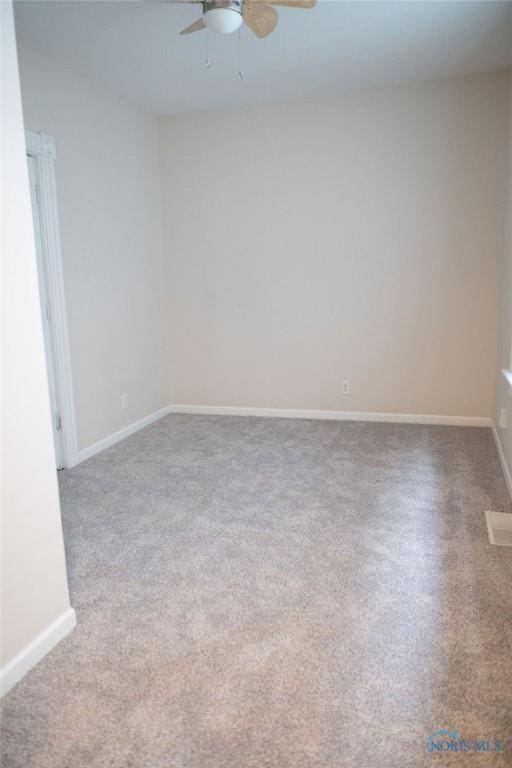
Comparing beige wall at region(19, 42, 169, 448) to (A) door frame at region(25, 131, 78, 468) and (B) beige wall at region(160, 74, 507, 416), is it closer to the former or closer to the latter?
(A) door frame at region(25, 131, 78, 468)

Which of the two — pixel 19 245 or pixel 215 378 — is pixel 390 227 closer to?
pixel 215 378

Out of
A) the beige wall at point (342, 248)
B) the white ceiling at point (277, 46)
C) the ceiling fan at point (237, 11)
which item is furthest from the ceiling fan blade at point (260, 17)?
the beige wall at point (342, 248)

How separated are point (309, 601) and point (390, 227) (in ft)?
10.4

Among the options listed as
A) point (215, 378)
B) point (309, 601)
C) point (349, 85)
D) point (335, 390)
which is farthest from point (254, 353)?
point (309, 601)

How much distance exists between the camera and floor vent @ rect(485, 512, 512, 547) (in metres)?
2.36

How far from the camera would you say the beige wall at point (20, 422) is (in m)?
1.43

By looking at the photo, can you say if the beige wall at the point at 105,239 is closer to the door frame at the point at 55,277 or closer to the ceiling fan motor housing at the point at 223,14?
the door frame at the point at 55,277

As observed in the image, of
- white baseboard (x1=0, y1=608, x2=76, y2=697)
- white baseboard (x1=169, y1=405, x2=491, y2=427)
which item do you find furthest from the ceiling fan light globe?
white baseboard (x1=169, y1=405, x2=491, y2=427)

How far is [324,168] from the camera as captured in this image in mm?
4219

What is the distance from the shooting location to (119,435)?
13.4 feet

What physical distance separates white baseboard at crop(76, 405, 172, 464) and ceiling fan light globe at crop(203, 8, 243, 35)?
2.69m

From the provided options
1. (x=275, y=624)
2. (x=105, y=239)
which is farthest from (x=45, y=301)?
(x=275, y=624)

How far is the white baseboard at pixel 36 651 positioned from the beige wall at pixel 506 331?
2461 millimetres

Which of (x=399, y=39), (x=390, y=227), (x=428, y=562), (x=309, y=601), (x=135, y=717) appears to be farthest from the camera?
(x=390, y=227)
